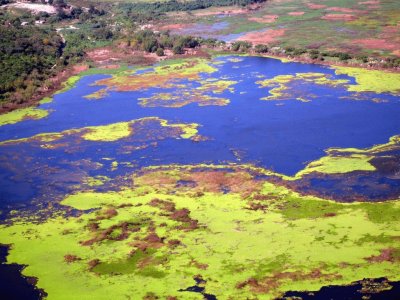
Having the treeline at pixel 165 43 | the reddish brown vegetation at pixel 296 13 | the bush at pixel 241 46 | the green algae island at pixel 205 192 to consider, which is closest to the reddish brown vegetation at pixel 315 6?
the reddish brown vegetation at pixel 296 13

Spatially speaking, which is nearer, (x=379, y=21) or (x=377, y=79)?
(x=377, y=79)

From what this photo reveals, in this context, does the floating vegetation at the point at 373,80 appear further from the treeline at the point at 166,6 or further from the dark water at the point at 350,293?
the treeline at the point at 166,6

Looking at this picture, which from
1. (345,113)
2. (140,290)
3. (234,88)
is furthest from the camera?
(234,88)

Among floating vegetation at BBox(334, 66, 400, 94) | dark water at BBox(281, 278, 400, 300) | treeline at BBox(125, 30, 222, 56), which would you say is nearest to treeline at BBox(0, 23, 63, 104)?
treeline at BBox(125, 30, 222, 56)

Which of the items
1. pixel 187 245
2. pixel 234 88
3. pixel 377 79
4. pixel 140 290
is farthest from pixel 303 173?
pixel 377 79

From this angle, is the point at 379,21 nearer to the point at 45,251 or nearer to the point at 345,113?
the point at 345,113
